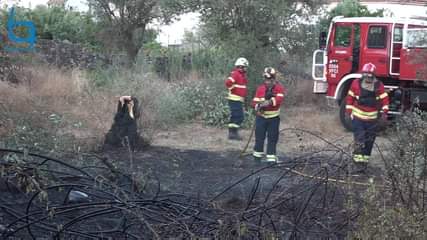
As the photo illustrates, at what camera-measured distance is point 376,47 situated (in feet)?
43.8

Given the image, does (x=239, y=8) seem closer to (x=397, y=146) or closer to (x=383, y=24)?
(x=383, y=24)

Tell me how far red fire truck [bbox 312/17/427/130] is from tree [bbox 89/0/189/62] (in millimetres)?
5636

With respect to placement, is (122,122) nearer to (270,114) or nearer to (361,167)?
(270,114)

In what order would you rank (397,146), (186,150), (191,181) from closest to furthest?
(397,146), (191,181), (186,150)

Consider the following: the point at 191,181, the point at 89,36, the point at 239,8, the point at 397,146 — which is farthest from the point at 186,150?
the point at 89,36

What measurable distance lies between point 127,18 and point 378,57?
25.9 ft

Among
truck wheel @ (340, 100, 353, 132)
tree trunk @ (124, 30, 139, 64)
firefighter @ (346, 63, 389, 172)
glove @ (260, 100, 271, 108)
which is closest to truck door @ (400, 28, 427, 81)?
truck wheel @ (340, 100, 353, 132)

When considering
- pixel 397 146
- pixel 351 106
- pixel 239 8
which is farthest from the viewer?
pixel 239 8

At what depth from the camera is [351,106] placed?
9.66m

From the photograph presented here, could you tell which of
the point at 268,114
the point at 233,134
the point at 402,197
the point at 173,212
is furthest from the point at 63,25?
the point at 402,197

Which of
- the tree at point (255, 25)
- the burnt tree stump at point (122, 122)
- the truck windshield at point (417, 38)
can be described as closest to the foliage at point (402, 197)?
the burnt tree stump at point (122, 122)

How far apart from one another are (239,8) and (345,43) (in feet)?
8.28

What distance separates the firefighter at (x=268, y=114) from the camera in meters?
9.77

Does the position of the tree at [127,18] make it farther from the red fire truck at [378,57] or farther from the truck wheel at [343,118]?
the truck wheel at [343,118]
